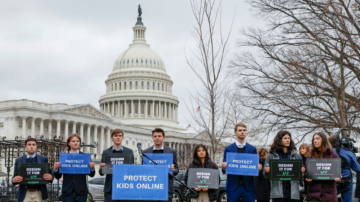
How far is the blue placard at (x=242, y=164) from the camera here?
9.94 m

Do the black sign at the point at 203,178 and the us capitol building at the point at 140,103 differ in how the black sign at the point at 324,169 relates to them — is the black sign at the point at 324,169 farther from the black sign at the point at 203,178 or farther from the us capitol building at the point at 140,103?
the us capitol building at the point at 140,103

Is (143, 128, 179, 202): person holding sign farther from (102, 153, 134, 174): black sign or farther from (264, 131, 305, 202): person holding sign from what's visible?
(264, 131, 305, 202): person holding sign

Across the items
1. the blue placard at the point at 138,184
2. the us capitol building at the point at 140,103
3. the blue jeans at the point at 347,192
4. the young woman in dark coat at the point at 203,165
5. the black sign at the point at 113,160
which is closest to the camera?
the blue placard at the point at 138,184

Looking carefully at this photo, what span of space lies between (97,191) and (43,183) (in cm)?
A: 1410

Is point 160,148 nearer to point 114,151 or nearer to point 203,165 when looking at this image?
point 114,151

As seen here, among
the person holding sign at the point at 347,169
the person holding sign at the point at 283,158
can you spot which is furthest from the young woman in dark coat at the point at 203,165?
the person holding sign at the point at 347,169

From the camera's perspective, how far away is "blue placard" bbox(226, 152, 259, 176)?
9.94m

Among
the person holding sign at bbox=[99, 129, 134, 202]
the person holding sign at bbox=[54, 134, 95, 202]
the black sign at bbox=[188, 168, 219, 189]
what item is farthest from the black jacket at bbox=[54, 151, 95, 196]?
the black sign at bbox=[188, 168, 219, 189]

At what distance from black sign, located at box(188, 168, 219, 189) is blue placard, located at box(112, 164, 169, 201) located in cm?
326

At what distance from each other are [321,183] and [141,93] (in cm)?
12215

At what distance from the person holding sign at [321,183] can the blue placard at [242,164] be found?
1.04m

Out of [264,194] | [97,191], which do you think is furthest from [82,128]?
[264,194]

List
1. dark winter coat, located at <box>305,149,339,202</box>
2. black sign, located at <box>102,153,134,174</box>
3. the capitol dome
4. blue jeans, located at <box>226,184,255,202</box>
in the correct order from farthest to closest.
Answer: the capitol dome, blue jeans, located at <box>226,184,255,202</box>, black sign, located at <box>102,153,134,174</box>, dark winter coat, located at <box>305,149,339,202</box>

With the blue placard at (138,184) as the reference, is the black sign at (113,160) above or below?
above
